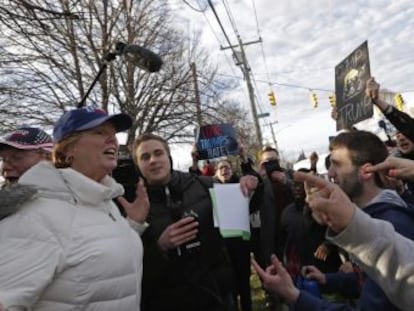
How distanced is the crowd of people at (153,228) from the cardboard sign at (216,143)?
2679mm

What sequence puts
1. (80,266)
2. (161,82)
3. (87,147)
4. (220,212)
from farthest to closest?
(161,82), (220,212), (87,147), (80,266)

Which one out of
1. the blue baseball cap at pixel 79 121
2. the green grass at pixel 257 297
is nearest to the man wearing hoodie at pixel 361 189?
the blue baseball cap at pixel 79 121

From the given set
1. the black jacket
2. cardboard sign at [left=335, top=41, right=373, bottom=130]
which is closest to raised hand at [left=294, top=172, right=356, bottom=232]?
the black jacket

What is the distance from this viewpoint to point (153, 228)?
9.93 ft

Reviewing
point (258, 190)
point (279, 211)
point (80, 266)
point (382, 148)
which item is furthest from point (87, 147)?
point (279, 211)

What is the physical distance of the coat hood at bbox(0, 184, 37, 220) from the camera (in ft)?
5.96

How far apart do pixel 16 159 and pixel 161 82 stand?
13604 mm

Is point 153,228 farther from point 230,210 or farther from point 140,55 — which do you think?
point 140,55

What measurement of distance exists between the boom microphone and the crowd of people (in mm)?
2858

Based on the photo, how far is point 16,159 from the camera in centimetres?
290

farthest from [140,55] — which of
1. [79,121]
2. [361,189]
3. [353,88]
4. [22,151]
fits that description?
[361,189]

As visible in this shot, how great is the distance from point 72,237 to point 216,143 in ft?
14.7

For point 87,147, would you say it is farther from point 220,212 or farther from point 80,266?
point 220,212

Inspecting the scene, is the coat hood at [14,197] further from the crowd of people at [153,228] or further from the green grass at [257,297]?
the green grass at [257,297]
